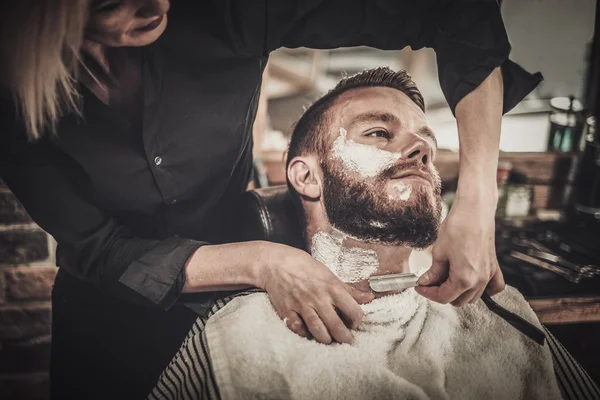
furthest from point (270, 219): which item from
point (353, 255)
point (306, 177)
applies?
point (353, 255)

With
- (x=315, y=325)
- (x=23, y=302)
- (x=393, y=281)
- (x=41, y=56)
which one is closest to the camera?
(x=41, y=56)

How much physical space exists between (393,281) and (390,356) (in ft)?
0.68

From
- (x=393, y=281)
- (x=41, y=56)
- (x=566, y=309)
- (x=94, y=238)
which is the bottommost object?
(x=566, y=309)

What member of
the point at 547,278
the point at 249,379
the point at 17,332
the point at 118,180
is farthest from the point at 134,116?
the point at 547,278

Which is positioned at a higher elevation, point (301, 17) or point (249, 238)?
point (301, 17)

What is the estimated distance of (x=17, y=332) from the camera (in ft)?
5.26

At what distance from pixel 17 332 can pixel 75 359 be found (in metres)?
0.40

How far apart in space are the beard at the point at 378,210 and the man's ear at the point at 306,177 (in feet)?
0.09

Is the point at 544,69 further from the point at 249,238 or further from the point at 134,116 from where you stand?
the point at 134,116

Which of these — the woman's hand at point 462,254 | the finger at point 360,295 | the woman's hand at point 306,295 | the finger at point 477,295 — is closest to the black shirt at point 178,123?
the woman's hand at point 306,295

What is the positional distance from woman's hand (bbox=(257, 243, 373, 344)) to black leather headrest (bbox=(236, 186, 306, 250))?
0.08m

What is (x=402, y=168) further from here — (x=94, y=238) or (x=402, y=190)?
(x=94, y=238)

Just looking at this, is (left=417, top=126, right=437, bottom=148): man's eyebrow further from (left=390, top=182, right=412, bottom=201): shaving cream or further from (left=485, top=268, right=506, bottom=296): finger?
(left=485, top=268, right=506, bottom=296): finger

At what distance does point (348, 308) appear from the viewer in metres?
1.19
